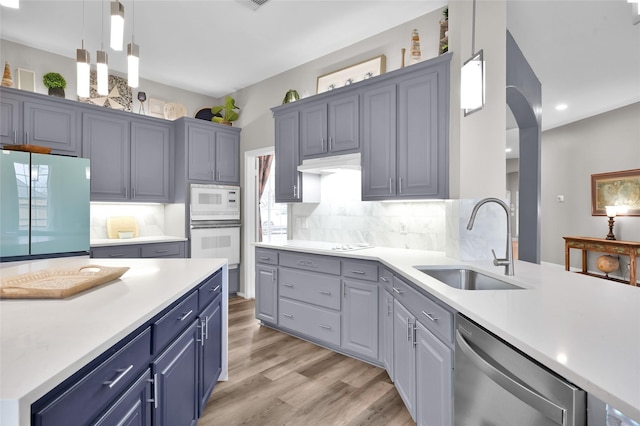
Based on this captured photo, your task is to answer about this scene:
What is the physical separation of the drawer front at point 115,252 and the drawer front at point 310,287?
182 cm

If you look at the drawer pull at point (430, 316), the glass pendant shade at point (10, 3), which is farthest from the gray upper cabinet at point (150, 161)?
the drawer pull at point (430, 316)

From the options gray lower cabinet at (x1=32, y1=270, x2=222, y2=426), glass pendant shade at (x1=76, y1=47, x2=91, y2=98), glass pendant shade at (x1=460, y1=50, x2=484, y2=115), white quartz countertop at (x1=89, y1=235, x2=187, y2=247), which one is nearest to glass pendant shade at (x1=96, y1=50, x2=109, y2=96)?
glass pendant shade at (x1=76, y1=47, x2=91, y2=98)

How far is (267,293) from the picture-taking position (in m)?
3.54

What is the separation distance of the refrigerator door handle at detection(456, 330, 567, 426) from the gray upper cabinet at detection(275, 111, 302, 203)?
106 inches

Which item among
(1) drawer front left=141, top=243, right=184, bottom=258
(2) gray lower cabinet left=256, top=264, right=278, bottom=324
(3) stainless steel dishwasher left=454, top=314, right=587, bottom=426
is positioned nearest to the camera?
(3) stainless steel dishwasher left=454, top=314, right=587, bottom=426

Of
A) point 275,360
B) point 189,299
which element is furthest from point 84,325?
point 275,360

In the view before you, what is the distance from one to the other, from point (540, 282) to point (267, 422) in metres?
1.72

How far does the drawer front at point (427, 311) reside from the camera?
4.83 ft

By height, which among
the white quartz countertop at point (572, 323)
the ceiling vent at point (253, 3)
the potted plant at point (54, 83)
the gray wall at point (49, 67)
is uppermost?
the ceiling vent at point (253, 3)

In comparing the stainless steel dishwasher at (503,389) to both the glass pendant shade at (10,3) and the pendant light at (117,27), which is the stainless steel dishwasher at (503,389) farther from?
the glass pendant shade at (10,3)

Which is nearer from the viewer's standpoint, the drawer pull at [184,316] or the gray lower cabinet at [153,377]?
the gray lower cabinet at [153,377]

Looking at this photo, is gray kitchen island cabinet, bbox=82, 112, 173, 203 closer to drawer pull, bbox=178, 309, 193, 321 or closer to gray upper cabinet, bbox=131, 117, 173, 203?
gray upper cabinet, bbox=131, 117, 173, 203

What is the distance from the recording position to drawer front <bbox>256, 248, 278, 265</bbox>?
3451 millimetres

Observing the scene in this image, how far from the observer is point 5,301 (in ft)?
4.15
